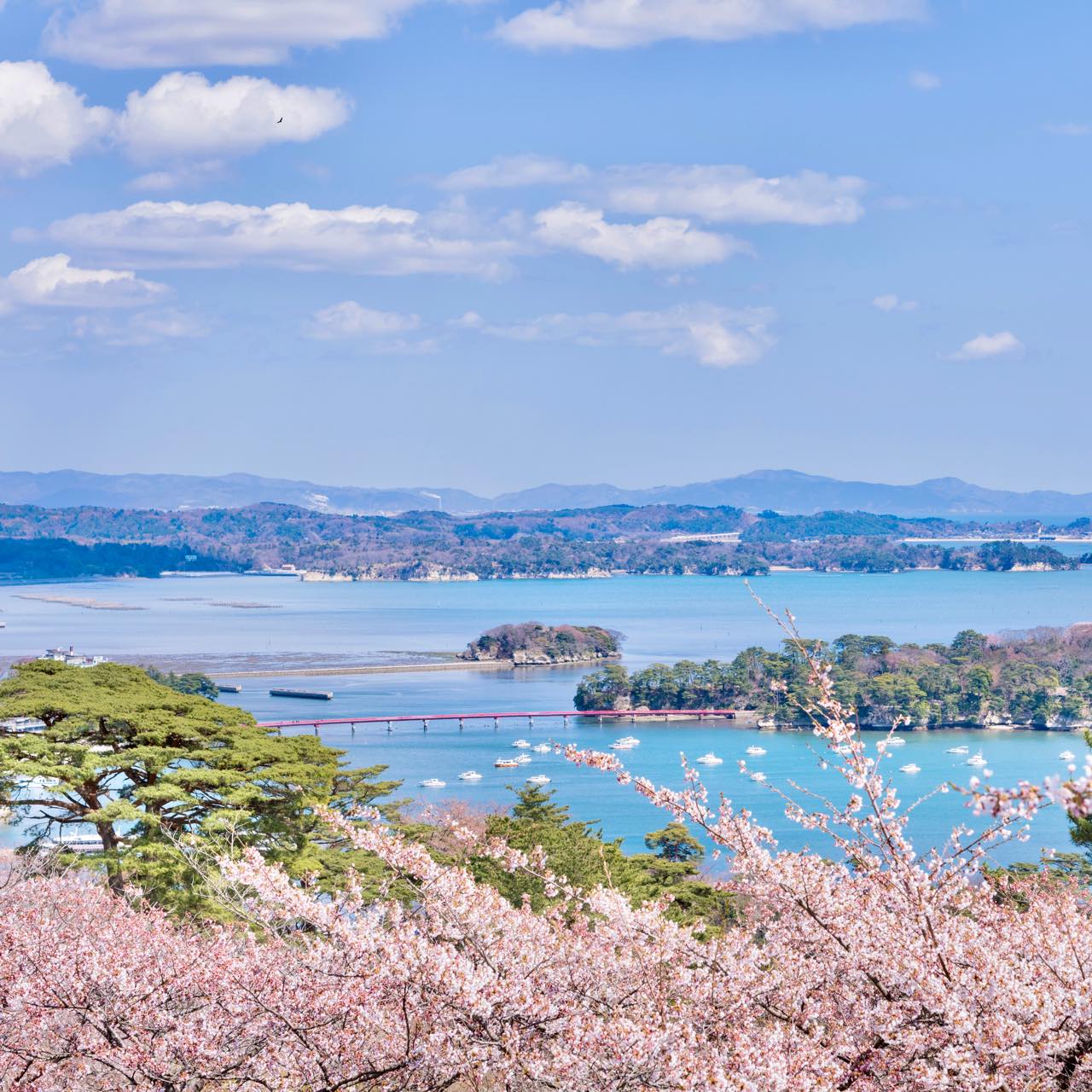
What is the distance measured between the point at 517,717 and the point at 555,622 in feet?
114

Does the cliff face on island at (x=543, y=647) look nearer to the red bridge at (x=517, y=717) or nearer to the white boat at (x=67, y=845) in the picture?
the red bridge at (x=517, y=717)

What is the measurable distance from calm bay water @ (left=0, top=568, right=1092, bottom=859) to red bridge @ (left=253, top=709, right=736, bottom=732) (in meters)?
0.40

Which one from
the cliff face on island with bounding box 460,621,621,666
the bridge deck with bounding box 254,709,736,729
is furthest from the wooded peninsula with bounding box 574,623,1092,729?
the cliff face on island with bounding box 460,621,621,666

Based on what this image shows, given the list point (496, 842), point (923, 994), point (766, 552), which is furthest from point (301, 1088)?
point (766, 552)

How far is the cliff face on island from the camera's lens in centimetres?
6347

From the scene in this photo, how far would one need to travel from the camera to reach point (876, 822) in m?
3.24

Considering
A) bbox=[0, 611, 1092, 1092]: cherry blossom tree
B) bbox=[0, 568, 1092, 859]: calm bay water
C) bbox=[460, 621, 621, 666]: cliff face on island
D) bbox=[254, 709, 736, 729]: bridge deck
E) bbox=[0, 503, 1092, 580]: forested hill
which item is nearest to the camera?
bbox=[0, 611, 1092, 1092]: cherry blossom tree

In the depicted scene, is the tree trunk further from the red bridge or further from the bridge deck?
the red bridge

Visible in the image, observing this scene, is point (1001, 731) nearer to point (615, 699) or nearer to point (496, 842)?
point (615, 699)

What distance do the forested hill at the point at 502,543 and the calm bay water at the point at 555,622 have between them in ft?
23.3

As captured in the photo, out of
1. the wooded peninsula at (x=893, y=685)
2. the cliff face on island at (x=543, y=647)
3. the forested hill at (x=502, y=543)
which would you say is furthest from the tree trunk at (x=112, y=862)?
the forested hill at (x=502, y=543)

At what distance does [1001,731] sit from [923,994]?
44.3 m

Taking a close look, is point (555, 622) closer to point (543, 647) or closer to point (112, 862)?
point (543, 647)

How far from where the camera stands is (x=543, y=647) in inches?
2554
